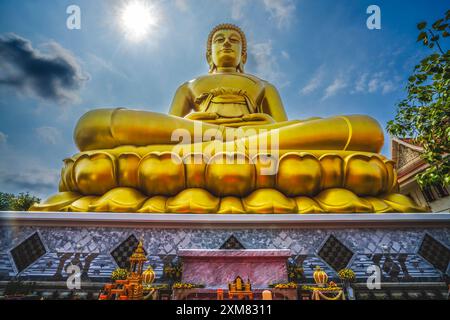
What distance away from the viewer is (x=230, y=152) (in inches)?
121

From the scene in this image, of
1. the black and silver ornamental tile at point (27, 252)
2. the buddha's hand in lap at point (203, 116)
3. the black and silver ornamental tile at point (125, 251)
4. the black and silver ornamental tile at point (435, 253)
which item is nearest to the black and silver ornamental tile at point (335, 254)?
the black and silver ornamental tile at point (435, 253)

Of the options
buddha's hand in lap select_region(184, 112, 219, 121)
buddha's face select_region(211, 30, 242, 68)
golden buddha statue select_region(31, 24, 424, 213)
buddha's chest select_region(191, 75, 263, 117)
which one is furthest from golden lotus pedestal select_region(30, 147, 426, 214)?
buddha's face select_region(211, 30, 242, 68)

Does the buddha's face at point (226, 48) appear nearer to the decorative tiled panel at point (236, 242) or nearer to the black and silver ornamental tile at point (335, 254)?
the decorative tiled panel at point (236, 242)

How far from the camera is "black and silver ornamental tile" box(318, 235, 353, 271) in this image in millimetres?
2586

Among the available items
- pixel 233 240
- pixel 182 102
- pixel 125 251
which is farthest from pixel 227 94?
pixel 125 251

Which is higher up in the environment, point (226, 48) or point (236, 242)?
point (226, 48)

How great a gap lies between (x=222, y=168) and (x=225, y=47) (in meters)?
3.08

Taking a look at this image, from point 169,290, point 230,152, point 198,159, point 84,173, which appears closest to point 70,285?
point 169,290

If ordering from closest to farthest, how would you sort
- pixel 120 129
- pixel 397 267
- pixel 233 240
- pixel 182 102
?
pixel 397 267
pixel 233 240
pixel 120 129
pixel 182 102

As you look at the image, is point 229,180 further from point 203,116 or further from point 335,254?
point 203,116

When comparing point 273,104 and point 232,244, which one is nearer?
point 232,244

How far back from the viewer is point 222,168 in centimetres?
301

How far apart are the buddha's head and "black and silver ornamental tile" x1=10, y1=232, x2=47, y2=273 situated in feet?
13.1

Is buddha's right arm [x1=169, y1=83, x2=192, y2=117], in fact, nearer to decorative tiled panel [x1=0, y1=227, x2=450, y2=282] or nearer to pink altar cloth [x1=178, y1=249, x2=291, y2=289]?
decorative tiled panel [x1=0, y1=227, x2=450, y2=282]
